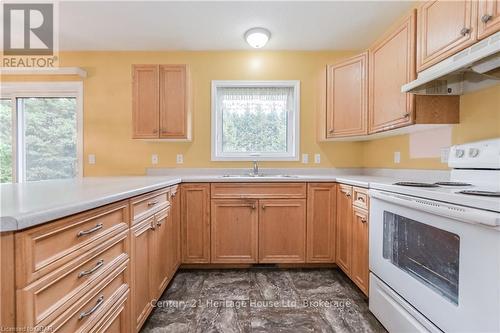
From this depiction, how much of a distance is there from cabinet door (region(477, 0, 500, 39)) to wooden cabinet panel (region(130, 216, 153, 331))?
2068 mm

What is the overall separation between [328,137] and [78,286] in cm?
251

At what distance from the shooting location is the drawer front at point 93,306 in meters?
0.80

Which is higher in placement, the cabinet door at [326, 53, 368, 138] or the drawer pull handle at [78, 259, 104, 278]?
the cabinet door at [326, 53, 368, 138]

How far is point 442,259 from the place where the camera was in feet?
3.70

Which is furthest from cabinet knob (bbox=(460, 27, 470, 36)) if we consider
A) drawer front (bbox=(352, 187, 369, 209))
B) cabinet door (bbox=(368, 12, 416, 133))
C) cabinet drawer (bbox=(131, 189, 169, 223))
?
cabinet drawer (bbox=(131, 189, 169, 223))

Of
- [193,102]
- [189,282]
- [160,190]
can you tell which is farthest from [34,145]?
[189,282]

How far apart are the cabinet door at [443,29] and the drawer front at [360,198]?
3.04ft

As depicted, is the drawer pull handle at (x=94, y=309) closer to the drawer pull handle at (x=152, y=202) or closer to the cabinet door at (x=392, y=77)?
the drawer pull handle at (x=152, y=202)

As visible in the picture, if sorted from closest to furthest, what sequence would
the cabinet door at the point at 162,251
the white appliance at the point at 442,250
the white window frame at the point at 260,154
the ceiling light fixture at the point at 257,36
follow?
the white appliance at the point at 442,250 < the cabinet door at the point at 162,251 < the ceiling light fixture at the point at 257,36 < the white window frame at the point at 260,154

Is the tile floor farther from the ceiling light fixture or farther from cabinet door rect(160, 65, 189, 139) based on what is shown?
the ceiling light fixture

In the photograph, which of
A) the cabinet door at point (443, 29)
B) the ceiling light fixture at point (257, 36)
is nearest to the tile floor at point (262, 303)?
the cabinet door at point (443, 29)

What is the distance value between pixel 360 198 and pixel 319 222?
576mm

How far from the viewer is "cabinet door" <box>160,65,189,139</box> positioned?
8.52 feet

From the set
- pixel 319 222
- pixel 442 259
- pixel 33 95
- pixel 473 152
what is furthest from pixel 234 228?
pixel 33 95
